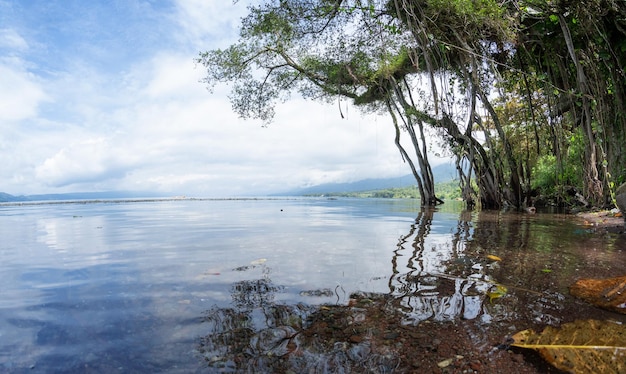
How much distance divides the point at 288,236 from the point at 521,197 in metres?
12.7

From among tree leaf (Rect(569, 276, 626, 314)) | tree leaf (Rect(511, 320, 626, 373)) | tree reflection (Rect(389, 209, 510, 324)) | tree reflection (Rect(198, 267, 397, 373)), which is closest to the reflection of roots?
tree reflection (Rect(198, 267, 397, 373))

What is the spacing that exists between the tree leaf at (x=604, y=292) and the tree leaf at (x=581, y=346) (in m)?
0.42

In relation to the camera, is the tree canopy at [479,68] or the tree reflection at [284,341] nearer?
the tree reflection at [284,341]

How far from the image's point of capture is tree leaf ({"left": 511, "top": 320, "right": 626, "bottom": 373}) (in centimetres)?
156

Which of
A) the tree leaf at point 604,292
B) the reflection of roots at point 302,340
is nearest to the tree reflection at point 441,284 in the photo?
the reflection of roots at point 302,340

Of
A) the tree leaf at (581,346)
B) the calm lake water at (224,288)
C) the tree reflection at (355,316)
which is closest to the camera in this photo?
the tree leaf at (581,346)

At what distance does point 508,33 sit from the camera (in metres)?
8.14

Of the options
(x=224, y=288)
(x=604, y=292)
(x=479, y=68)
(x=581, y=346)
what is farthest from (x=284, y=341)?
(x=479, y=68)

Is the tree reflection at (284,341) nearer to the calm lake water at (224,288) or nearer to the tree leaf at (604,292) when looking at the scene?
the calm lake water at (224,288)

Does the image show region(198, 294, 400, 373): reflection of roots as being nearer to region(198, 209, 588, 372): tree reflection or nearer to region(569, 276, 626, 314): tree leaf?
region(198, 209, 588, 372): tree reflection

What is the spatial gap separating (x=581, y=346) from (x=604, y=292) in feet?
3.55

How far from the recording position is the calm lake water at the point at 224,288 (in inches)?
71.6

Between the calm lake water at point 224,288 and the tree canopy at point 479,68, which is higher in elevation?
the tree canopy at point 479,68

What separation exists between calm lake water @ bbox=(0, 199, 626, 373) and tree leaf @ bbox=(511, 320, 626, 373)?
0.18 metres
